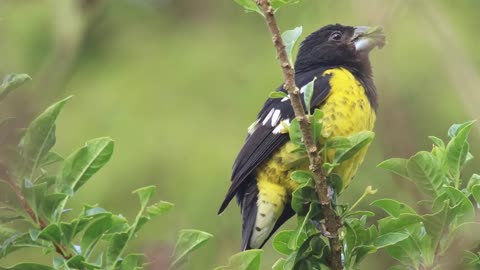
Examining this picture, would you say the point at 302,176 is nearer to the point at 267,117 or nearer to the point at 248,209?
the point at 248,209

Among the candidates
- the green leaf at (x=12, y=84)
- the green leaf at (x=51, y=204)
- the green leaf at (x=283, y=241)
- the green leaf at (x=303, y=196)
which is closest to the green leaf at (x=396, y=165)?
the green leaf at (x=303, y=196)

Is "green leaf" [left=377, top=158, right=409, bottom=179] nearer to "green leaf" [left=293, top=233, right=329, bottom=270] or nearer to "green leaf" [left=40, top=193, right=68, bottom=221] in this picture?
"green leaf" [left=293, top=233, right=329, bottom=270]

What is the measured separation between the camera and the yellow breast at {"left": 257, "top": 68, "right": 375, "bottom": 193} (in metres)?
3.79

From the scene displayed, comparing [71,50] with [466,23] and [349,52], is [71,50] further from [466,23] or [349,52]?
[466,23]

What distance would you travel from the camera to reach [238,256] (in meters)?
2.60

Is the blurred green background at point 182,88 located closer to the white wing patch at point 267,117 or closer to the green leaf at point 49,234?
the white wing patch at point 267,117

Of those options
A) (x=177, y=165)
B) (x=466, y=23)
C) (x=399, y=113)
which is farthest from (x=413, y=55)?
(x=399, y=113)

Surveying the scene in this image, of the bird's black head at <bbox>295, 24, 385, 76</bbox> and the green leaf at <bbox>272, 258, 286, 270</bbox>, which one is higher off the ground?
the bird's black head at <bbox>295, 24, 385, 76</bbox>

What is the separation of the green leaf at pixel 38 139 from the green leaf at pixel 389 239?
0.97m

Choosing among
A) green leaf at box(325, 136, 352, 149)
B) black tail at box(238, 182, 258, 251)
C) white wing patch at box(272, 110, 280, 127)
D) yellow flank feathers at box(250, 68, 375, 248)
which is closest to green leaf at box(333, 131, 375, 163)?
green leaf at box(325, 136, 352, 149)

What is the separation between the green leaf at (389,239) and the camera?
105 inches

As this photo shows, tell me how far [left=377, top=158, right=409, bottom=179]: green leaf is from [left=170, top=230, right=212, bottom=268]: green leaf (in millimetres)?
559

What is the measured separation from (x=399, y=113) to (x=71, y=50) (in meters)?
2.93

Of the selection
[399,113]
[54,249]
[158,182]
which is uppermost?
[399,113]
